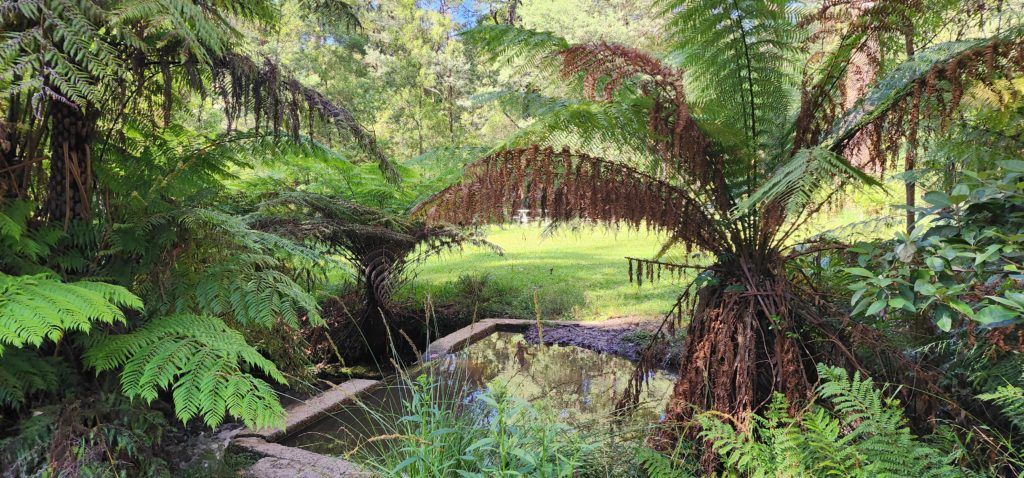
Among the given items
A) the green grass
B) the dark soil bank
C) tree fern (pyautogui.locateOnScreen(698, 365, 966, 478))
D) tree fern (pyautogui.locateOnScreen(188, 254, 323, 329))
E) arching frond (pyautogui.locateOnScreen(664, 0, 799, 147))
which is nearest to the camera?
tree fern (pyautogui.locateOnScreen(698, 365, 966, 478))

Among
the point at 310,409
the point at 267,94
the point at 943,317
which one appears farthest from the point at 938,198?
the point at 310,409

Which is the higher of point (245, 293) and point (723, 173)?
point (723, 173)

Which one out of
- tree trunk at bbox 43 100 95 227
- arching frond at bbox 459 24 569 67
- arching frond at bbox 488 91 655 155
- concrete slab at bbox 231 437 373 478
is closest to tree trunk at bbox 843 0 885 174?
arching frond at bbox 488 91 655 155

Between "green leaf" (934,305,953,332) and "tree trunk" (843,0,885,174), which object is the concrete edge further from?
"tree trunk" (843,0,885,174)

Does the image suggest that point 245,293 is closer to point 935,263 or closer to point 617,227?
point 617,227

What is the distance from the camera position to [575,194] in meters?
1.92

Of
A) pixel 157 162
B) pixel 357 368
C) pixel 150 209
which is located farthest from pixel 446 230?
pixel 150 209

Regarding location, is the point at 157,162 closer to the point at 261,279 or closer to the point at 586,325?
the point at 261,279

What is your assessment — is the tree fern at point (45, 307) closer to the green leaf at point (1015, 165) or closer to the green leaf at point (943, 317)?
the green leaf at point (943, 317)

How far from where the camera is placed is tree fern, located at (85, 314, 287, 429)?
1.35 metres

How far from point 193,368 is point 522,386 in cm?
194

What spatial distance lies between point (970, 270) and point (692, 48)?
1193mm

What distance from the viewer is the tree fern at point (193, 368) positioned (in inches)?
53.1

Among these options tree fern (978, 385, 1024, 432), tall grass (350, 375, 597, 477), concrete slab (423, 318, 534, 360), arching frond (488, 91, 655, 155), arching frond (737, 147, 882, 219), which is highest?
arching frond (488, 91, 655, 155)
